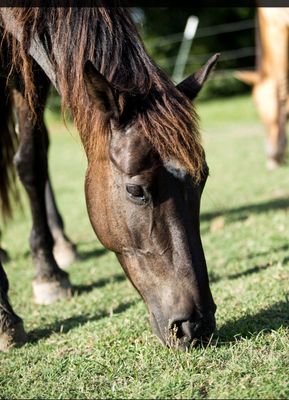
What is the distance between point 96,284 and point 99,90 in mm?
2071

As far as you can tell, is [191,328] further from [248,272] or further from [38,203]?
[38,203]

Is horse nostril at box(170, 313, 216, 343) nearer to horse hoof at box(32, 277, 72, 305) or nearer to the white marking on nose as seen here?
the white marking on nose

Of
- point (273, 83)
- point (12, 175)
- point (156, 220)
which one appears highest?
point (156, 220)

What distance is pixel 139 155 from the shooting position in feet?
8.57

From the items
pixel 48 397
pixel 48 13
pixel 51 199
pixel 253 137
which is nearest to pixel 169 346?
pixel 48 397

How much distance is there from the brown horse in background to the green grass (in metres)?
2.33

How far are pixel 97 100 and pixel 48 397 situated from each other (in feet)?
4.32

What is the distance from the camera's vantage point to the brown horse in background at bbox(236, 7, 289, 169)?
8453 mm

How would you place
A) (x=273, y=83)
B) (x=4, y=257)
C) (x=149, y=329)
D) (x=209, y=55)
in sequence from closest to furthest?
(x=149, y=329)
(x=4, y=257)
(x=273, y=83)
(x=209, y=55)

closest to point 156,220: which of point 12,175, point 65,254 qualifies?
point 12,175

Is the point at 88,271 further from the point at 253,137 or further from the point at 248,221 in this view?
the point at 253,137

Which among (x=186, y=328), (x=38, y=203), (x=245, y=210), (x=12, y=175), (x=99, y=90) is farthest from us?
(x=245, y=210)

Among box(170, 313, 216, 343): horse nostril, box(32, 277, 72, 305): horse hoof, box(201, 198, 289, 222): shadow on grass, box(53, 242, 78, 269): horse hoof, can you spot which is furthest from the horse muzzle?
box(201, 198, 289, 222): shadow on grass

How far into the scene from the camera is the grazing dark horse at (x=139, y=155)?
8.52 feet
